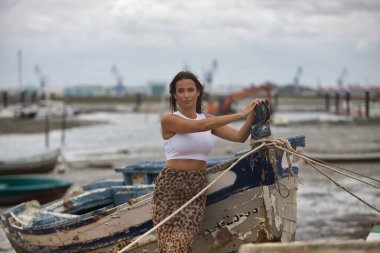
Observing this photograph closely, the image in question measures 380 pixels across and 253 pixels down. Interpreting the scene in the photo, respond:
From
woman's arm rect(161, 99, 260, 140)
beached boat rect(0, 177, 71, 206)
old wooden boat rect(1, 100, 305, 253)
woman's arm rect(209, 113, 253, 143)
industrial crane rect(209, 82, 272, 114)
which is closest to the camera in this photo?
woman's arm rect(161, 99, 260, 140)

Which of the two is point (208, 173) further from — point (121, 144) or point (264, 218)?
point (121, 144)

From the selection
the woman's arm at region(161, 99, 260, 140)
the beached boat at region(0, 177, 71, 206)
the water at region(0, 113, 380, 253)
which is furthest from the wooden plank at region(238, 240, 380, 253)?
the beached boat at region(0, 177, 71, 206)

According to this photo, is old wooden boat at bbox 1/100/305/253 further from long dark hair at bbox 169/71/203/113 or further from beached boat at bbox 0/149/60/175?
beached boat at bbox 0/149/60/175

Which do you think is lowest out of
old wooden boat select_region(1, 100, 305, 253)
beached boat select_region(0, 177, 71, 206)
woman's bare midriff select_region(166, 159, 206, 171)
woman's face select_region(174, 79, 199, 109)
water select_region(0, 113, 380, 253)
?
water select_region(0, 113, 380, 253)

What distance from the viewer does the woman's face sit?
14.6 ft

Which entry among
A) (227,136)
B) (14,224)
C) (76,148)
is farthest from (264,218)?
(76,148)

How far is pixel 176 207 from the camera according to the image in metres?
4.54

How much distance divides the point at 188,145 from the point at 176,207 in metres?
0.56

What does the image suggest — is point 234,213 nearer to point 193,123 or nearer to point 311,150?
point 193,123

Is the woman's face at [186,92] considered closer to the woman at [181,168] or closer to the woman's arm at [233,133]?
the woman at [181,168]

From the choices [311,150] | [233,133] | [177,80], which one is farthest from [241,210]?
[311,150]

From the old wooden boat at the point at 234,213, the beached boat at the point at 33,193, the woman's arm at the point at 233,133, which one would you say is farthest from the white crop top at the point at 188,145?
the beached boat at the point at 33,193

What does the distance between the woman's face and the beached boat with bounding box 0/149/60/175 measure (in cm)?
1423

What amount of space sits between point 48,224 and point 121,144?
74.0ft
